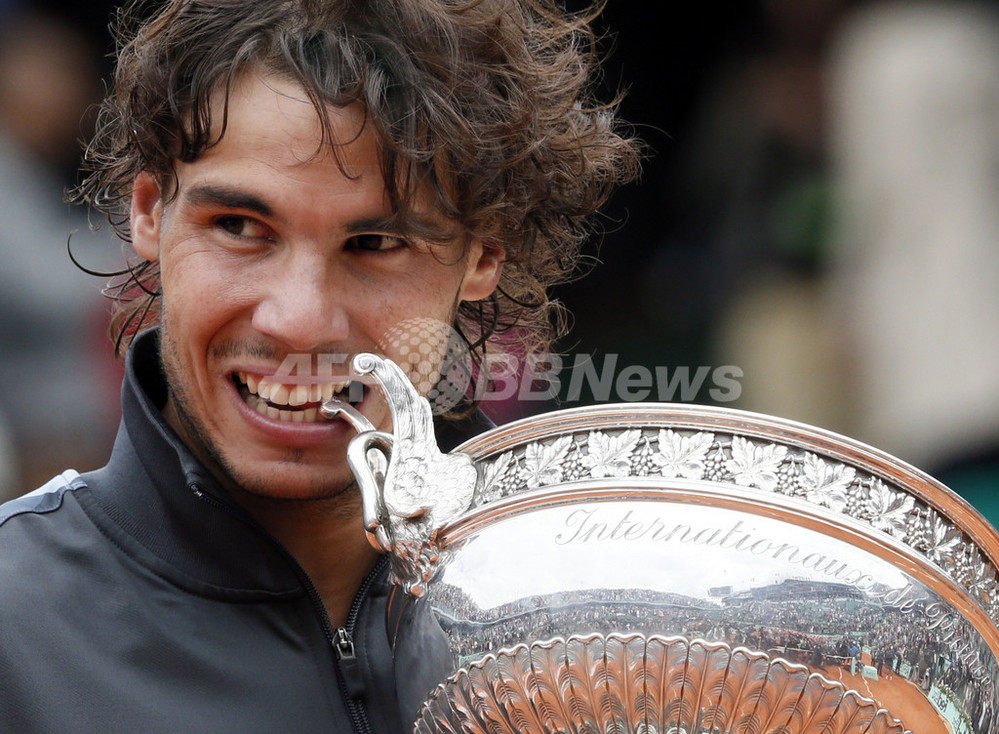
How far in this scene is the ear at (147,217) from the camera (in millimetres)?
1944

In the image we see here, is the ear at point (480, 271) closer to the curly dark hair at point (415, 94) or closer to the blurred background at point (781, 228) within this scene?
the curly dark hair at point (415, 94)

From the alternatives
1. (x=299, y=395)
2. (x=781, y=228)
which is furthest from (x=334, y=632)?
(x=781, y=228)

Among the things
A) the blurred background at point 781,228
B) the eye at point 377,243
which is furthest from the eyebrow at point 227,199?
the blurred background at point 781,228

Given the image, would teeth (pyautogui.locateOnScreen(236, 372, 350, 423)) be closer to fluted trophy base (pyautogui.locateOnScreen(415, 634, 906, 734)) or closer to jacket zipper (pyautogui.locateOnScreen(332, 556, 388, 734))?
jacket zipper (pyautogui.locateOnScreen(332, 556, 388, 734))

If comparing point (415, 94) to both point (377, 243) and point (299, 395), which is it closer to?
point (377, 243)

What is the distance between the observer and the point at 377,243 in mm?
1732

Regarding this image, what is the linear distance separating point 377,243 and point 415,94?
23cm

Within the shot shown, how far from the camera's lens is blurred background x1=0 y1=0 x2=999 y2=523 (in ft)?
11.2

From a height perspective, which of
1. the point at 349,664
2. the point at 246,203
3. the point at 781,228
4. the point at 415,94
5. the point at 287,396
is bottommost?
the point at 349,664

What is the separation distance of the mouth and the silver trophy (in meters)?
0.36

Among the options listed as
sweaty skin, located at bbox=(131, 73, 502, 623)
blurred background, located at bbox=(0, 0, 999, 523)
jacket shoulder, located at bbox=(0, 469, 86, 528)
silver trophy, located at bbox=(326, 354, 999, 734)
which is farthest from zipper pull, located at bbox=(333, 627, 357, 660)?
blurred background, located at bbox=(0, 0, 999, 523)

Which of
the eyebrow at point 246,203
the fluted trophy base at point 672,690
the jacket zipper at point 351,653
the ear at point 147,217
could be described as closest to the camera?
the fluted trophy base at point 672,690

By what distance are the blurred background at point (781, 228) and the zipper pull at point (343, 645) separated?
154cm

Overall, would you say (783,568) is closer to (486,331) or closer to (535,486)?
(535,486)
